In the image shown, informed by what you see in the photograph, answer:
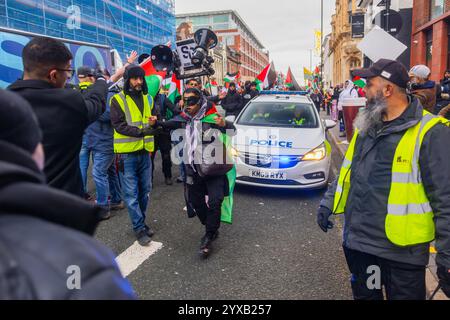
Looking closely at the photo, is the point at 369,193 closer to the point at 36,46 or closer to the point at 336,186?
the point at 336,186

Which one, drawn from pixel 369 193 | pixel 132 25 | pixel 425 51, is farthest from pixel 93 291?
pixel 132 25

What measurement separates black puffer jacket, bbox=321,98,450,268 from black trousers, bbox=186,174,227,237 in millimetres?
1892

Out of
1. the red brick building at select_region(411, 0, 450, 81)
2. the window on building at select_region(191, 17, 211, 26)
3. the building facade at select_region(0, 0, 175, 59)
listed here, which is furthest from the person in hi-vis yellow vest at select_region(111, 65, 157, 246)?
the window on building at select_region(191, 17, 211, 26)

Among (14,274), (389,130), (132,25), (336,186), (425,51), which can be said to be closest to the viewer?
(14,274)

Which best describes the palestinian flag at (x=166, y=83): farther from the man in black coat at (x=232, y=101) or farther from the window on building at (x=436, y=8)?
the window on building at (x=436, y=8)

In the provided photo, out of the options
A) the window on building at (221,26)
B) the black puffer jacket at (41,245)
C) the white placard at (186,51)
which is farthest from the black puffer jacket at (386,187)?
the window on building at (221,26)

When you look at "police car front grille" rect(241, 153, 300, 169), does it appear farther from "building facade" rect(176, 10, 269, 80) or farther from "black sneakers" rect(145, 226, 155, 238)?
"building facade" rect(176, 10, 269, 80)

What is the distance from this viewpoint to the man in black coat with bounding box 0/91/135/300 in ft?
2.23

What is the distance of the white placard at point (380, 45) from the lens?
5.56 meters

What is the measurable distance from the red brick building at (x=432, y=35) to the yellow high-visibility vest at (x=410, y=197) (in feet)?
43.1

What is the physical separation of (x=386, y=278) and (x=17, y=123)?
7.23 ft

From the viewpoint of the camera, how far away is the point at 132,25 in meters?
36.2
